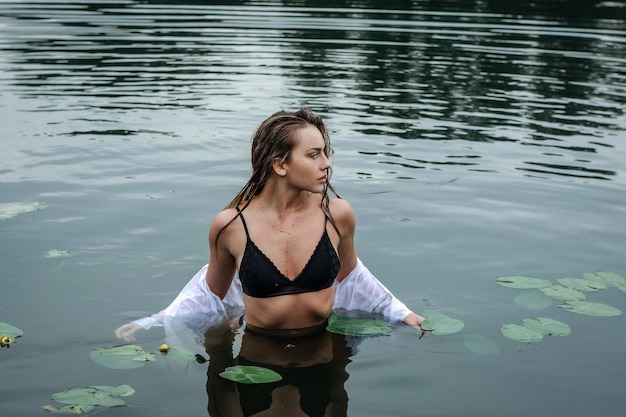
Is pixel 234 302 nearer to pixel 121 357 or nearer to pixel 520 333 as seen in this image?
pixel 121 357

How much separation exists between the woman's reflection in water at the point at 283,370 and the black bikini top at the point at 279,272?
1.28 feet

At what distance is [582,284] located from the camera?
6.98m

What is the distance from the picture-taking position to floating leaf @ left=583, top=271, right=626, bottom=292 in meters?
7.00

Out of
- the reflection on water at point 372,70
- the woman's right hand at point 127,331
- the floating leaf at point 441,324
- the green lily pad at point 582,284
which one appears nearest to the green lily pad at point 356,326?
the floating leaf at point 441,324

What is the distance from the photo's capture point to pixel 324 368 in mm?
5699

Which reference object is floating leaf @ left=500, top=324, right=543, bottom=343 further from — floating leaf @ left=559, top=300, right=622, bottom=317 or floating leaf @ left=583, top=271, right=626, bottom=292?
floating leaf @ left=583, top=271, right=626, bottom=292

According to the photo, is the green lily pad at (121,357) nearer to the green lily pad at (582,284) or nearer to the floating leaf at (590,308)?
the floating leaf at (590,308)

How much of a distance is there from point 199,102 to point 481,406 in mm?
9762

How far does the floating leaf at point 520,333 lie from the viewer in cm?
604

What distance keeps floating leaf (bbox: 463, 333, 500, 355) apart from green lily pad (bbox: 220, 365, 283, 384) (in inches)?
60.4

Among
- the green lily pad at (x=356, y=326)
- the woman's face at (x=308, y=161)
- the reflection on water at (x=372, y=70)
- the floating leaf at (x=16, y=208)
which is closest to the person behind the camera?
the woman's face at (x=308, y=161)

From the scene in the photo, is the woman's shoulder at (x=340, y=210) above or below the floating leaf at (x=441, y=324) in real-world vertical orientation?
above

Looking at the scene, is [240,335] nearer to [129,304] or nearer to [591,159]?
[129,304]

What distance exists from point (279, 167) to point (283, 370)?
1366 mm
